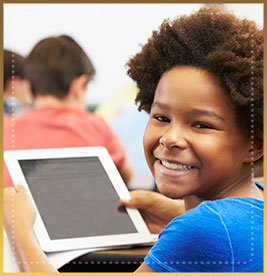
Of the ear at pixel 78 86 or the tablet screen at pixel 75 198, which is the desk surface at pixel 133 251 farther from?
the ear at pixel 78 86

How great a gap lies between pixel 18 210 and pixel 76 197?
109 mm

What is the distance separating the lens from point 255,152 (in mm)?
718

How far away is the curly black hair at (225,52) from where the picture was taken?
2.20 ft

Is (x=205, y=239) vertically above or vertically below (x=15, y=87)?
below

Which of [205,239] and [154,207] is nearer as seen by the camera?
[205,239]

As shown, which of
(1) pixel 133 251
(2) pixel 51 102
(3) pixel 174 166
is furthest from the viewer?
(2) pixel 51 102

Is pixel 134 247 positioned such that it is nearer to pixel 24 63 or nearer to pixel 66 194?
pixel 66 194

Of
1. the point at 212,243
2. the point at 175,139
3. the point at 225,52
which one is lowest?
the point at 212,243

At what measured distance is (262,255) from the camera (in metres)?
0.65

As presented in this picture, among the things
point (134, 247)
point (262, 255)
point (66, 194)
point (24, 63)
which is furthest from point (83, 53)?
point (262, 255)

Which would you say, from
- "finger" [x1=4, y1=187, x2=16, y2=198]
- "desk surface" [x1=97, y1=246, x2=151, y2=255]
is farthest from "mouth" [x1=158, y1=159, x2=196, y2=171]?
"finger" [x1=4, y1=187, x2=16, y2=198]

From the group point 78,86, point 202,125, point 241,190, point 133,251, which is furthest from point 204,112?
point 78,86

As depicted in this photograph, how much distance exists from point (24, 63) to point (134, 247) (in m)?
0.41

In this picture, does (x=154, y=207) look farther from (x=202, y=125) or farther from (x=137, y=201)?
(x=202, y=125)
